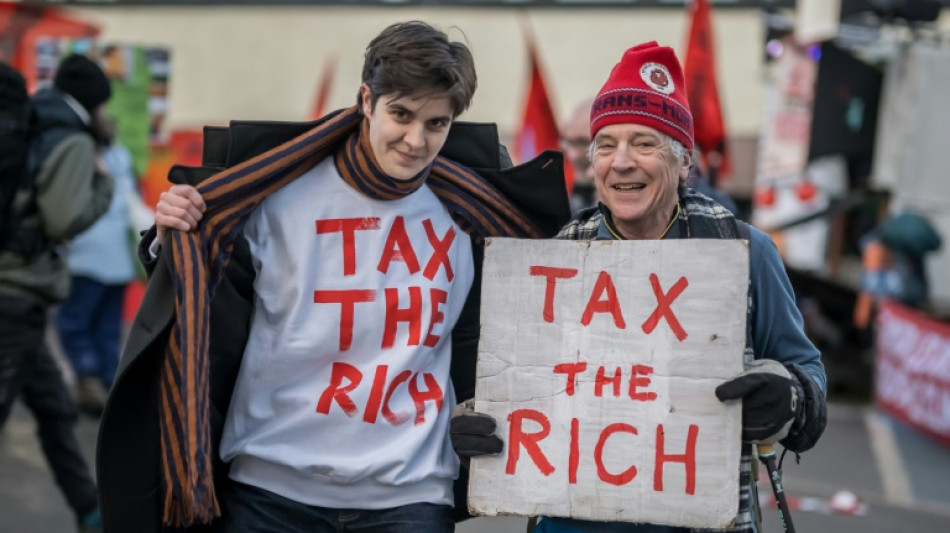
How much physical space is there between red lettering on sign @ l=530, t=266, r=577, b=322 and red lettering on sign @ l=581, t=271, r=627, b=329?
0.23 ft

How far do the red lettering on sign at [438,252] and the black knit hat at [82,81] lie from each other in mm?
3384

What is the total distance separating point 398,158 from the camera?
298 cm

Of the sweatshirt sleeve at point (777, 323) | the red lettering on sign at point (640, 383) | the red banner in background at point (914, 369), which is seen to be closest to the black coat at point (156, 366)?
the red lettering on sign at point (640, 383)

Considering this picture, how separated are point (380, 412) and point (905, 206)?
9.36 metres

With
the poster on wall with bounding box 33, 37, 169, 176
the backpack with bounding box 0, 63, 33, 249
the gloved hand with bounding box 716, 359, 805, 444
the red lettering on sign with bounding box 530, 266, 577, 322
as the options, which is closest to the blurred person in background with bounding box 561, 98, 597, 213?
the backpack with bounding box 0, 63, 33, 249

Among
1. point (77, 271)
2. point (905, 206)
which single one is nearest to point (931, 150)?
point (905, 206)

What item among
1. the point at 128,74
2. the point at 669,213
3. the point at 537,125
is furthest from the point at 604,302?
the point at 128,74

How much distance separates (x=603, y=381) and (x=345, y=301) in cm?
65

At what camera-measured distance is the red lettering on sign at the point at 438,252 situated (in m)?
3.14

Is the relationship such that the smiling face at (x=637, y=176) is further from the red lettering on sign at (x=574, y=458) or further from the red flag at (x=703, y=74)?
the red flag at (x=703, y=74)

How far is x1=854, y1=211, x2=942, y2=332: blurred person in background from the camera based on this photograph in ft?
34.4

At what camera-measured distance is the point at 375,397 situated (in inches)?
119

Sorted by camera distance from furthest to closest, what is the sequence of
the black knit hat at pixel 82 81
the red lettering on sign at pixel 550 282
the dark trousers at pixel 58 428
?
the black knit hat at pixel 82 81 → the dark trousers at pixel 58 428 → the red lettering on sign at pixel 550 282

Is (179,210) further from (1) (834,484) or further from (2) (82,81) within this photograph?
(1) (834,484)
